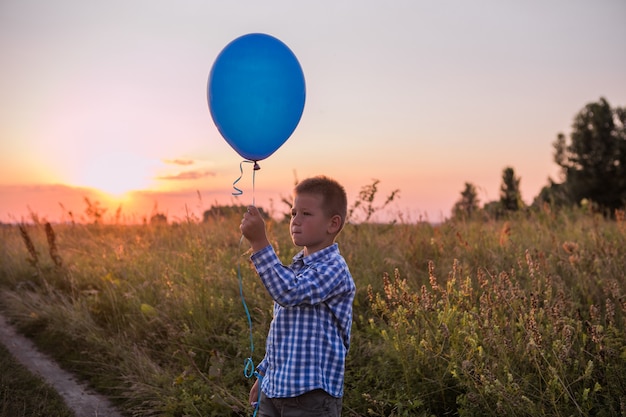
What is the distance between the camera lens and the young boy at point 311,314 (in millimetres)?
2520

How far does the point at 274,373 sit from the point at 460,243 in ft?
13.7

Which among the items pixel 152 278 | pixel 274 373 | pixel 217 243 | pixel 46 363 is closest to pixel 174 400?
pixel 274 373

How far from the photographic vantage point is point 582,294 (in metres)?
5.17

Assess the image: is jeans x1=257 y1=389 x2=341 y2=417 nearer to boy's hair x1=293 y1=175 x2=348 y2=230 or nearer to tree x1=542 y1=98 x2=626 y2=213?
boy's hair x1=293 y1=175 x2=348 y2=230

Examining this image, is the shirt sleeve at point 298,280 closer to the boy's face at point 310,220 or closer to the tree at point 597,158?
the boy's face at point 310,220

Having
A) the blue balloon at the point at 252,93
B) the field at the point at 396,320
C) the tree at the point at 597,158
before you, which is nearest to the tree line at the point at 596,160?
the tree at the point at 597,158

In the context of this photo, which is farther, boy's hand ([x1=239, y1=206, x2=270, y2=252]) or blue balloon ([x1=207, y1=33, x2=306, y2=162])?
blue balloon ([x1=207, y1=33, x2=306, y2=162])

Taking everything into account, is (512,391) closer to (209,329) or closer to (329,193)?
(329,193)

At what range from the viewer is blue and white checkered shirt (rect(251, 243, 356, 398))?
8.07ft

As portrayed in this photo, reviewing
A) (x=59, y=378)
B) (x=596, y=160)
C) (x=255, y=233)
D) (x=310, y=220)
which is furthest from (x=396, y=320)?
(x=596, y=160)

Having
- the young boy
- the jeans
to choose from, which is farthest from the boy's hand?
the jeans

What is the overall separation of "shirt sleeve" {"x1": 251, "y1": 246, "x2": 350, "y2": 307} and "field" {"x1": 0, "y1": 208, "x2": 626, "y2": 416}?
403mm

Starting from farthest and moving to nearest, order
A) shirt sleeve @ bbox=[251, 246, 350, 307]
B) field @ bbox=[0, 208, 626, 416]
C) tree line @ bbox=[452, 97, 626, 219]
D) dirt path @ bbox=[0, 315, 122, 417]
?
tree line @ bbox=[452, 97, 626, 219] < dirt path @ bbox=[0, 315, 122, 417] < field @ bbox=[0, 208, 626, 416] < shirt sleeve @ bbox=[251, 246, 350, 307]

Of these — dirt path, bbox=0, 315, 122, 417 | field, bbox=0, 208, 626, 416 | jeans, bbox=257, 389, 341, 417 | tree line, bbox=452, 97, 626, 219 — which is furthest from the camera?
tree line, bbox=452, 97, 626, 219
